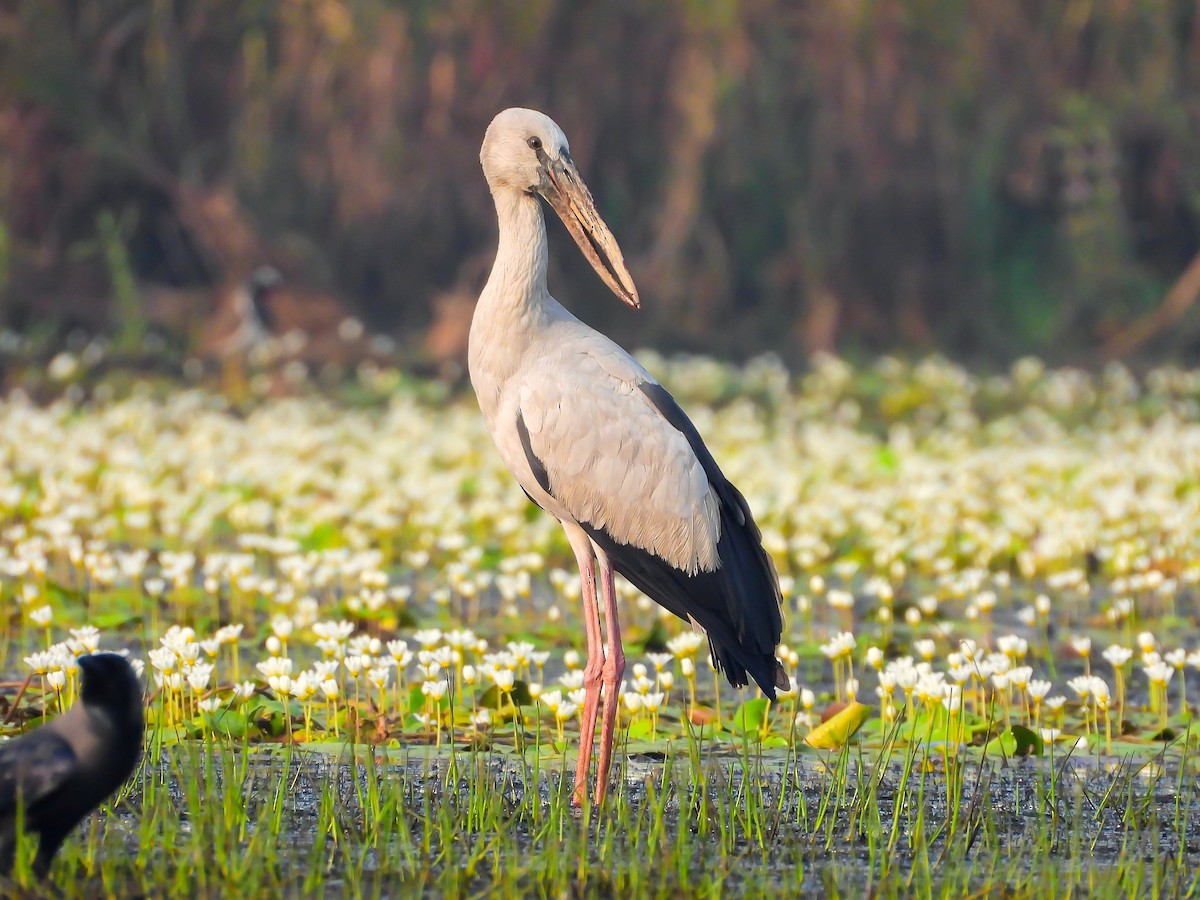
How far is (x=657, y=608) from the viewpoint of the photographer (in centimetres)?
720

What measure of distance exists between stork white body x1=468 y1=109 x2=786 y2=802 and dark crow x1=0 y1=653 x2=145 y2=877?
4.70 feet

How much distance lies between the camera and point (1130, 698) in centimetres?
606

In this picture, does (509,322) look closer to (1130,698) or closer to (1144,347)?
(1130,698)

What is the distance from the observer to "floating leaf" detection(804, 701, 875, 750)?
16.6 feet

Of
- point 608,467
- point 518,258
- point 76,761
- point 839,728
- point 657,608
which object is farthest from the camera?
point 657,608

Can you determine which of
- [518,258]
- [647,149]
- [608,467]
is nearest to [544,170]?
[518,258]

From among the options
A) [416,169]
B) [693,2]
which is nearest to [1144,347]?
[693,2]

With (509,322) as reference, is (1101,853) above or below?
below

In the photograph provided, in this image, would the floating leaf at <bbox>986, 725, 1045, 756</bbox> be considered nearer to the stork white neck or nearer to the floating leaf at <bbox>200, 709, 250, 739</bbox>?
the stork white neck

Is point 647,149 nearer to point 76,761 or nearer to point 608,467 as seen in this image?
point 608,467

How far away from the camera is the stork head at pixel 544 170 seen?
489 cm

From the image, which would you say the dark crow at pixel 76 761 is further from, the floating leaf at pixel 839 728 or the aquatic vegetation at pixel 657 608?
the floating leaf at pixel 839 728

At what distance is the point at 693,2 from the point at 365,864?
13.5 meters

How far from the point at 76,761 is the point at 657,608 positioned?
13.0 ft
